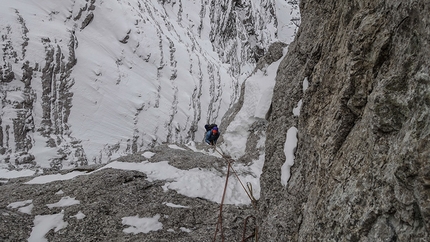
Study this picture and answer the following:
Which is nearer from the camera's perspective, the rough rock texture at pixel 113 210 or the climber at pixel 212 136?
the rough rock texture at pixel 113 210

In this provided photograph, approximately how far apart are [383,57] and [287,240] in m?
2.88

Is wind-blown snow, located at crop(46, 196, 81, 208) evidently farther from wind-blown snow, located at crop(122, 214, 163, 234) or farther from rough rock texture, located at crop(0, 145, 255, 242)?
wind-blown snow, located at crop(122, 214, 163, 234)

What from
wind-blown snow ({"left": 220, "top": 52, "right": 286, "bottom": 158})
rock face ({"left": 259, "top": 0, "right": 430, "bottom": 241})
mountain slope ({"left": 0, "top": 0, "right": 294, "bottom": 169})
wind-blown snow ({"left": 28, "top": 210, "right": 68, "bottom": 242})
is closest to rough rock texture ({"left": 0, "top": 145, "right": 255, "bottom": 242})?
wind-blown snow ({"left": 28, "top": 210, "right": 68, "bottom": 242})

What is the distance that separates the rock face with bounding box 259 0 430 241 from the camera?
7.73 ft

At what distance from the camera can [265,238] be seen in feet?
17.2

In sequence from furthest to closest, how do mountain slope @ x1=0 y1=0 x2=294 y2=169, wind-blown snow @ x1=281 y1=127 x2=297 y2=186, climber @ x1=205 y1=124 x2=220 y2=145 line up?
mountain slope @ x1=0 y1=0 x2=294 y2=169
climber @ x1=205 y1=124 x2=220 y2=145
wind-blown snow @ x1=281 y1=127 x2=297 y2=186

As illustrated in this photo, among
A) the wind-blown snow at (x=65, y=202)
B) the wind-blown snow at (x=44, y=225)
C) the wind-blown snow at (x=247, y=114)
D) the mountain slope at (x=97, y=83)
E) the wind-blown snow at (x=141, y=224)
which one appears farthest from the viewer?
the mountain slope at (x=97, y=83)

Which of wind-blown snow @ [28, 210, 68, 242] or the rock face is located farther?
wind-blown snow @ [28, 210, 68, 242]

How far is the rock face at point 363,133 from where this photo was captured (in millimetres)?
2355

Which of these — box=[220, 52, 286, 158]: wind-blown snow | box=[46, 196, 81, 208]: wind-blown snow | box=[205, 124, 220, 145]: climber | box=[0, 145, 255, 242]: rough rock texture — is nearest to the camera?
box=[0, 145, 255, 242]: rough rock texture

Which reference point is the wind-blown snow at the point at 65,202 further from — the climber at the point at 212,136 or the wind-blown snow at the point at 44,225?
the climber at the point at 212,136

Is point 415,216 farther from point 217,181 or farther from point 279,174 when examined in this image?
point 217,181

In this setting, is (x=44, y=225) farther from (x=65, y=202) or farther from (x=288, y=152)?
(x=288, y=152)

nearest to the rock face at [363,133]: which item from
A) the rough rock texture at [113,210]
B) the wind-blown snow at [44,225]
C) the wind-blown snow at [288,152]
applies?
the wind-blown snow at [288,152]
